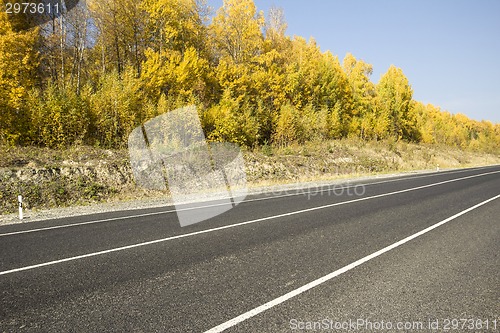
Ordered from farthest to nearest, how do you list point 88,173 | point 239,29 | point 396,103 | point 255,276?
point 396,103 < point 239,29 < point 88,173 < point 255,276

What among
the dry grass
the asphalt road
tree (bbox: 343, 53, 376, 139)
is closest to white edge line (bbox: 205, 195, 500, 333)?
the asphalt road

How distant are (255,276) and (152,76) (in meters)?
19.6

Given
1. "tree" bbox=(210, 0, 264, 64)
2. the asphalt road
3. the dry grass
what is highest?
"tree" bbox=(210, 0, 264, 64)

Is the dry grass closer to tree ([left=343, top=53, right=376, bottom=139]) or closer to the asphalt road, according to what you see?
the asphalt road

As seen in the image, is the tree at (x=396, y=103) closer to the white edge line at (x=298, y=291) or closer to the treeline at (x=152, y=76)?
the treeline at (x=152, y=76)

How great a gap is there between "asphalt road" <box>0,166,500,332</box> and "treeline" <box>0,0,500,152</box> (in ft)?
34.9

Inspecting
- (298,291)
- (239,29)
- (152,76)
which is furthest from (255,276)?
(239,29)

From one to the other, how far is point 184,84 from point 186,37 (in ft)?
20.3

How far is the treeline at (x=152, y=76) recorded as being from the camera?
1684cm

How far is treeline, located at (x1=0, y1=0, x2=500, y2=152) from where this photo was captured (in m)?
16.8

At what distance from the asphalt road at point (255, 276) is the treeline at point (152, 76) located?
418 inches

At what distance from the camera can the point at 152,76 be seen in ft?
69.8

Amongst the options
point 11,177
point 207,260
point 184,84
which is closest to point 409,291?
point 207,260

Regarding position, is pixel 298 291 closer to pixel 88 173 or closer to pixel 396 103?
pixel 88 173
